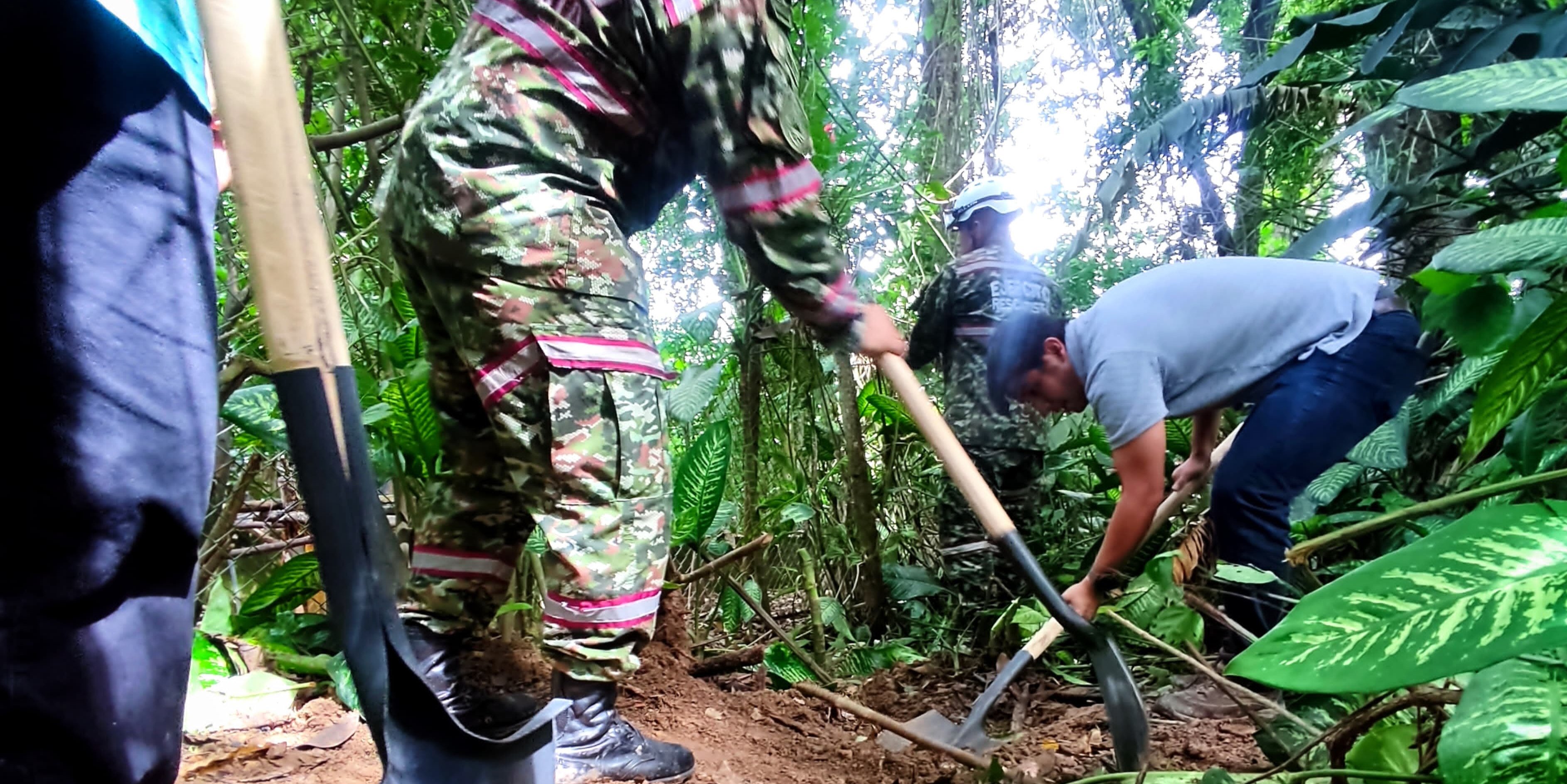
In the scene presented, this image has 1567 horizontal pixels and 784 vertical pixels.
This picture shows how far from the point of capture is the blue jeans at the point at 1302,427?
136 centimetres

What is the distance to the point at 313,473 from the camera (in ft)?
1.69

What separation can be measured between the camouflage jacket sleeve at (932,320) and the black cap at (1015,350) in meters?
0.11

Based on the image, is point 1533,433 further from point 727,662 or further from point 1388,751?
point 727,662

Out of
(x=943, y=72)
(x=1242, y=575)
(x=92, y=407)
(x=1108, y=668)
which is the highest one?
(x=943, y=72)

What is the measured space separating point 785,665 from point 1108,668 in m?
0.62

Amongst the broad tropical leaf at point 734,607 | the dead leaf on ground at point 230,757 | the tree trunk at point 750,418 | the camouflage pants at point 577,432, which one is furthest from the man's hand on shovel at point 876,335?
the dead leaf on ground at point 230,757

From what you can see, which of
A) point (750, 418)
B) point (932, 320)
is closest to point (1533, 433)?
point (932, 320)

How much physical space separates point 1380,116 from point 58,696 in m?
1.50

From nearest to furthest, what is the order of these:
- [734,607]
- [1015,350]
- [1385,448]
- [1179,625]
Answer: [1179,625] → [1385,448] → [1015,350] → [734,607]

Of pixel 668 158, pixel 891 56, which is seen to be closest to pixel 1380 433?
pixel 891 56

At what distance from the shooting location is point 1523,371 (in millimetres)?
562

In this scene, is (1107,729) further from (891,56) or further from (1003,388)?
(891,56)

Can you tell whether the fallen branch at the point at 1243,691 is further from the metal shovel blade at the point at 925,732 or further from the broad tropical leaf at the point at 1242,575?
the metal shovel blade at the point at 925,732

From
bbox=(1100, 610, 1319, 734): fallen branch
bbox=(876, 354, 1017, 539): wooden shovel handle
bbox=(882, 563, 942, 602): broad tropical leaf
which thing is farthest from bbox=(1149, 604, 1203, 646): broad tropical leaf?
bbox=(882, 563, 942, 602): broad tropical leaf
